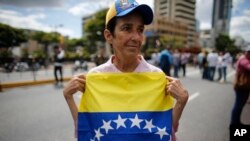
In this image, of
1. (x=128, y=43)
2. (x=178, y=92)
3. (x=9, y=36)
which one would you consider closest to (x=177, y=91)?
(x=178, y=92)

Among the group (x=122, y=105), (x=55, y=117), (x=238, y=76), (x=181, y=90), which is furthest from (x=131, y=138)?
(x=55, y=117)

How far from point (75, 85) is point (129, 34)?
499 mm

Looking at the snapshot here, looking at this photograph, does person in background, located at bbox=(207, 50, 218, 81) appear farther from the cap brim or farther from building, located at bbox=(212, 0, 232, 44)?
building, located at bbox=(212, 0, 232, 44)

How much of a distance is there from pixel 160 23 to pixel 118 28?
91274 millimetres

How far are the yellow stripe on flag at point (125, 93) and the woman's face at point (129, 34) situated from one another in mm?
171

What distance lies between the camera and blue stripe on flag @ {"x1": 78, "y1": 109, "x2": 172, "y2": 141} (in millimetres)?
1479

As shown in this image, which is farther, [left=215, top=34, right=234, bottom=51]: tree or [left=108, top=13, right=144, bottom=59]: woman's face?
[left=215, top=34, right=234, bottom=51]: tree

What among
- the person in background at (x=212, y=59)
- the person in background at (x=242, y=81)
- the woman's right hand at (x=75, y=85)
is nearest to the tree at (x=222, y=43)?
the person in background at (x=212, y=59)

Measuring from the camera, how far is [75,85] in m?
1.57

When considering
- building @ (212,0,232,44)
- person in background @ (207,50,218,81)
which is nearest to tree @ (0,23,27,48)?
person in background @ (207,50,218,81)

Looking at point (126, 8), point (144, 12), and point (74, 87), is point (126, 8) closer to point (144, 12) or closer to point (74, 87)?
point (144, 12)

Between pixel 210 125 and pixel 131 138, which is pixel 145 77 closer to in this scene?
pixel 131 138

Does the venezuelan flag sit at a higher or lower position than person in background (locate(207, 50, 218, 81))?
higher

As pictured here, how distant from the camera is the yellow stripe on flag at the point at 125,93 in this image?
1530mm
